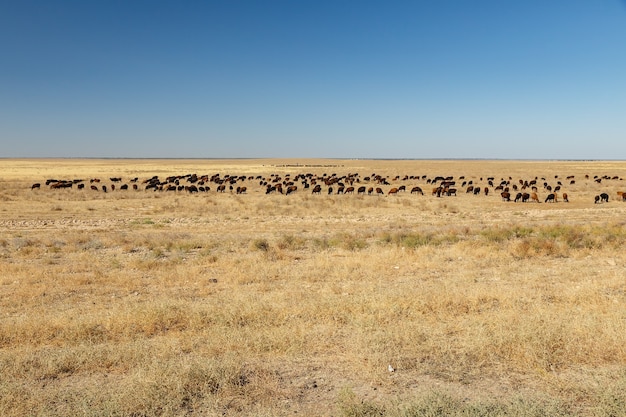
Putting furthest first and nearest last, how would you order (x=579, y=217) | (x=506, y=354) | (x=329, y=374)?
(x=579, y=217) → (x=506, y=354) → (x=329, y=374)

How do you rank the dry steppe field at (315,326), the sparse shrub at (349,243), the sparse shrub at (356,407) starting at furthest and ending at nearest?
the sparse shrub at (349,243) → the dry steppe field at (315,326) → the sparse shrub at (356,407)

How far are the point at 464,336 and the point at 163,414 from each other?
3.81 metres

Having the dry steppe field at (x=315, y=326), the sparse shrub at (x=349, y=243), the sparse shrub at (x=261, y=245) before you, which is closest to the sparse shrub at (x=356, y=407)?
the dry steppe field at (x=315, y=326)

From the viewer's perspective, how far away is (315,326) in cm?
664

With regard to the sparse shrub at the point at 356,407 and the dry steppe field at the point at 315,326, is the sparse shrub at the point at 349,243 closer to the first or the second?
the dry steppe field at the point at 315,326

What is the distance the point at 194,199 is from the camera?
32.1 metres

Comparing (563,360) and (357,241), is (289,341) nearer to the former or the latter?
(563,360)

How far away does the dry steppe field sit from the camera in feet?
14.7

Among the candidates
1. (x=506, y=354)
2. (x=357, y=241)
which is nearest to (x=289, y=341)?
(x=506, y=354)

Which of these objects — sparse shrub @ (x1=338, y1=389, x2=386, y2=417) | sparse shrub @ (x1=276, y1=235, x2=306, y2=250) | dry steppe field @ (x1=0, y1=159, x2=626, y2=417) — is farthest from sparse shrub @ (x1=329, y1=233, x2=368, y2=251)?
sparse shrub @ (x1=338, y1=389, x2=386, y2=417)

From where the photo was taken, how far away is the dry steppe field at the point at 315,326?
4469 millimetres

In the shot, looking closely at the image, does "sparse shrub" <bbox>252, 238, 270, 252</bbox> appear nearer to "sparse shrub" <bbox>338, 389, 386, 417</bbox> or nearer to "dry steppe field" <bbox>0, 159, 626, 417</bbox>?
"dry steppe field" <bbox>0, 159, 626, 417</bbox>

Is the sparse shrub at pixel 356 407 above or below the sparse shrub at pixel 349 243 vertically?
above

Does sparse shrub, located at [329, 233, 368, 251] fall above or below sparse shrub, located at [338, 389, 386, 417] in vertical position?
below
